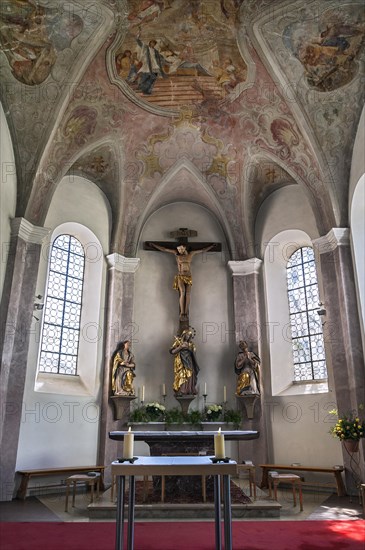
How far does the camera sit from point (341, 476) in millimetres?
10242

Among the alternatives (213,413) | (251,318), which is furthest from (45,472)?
(251,318)

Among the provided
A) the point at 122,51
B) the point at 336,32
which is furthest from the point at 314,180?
the point at 122,51

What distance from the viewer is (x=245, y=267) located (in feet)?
46.9

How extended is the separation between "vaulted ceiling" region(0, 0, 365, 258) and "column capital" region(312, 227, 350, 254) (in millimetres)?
420

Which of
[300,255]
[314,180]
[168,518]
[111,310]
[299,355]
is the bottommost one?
[168,518]

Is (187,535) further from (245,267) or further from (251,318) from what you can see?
(245,267)

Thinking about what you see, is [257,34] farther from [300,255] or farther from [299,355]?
[299,355]

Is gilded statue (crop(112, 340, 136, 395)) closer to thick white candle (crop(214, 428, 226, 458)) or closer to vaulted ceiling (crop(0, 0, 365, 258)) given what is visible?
vaulted ceiling (crop(0, 0, 365, 258))

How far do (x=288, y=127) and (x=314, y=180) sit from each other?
1548 mm

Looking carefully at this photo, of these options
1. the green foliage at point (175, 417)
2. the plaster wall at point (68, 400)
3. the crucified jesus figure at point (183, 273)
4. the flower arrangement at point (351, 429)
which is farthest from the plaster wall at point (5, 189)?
the flower arrangement at point (351, 429)

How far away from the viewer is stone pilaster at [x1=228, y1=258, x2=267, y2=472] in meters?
12.5

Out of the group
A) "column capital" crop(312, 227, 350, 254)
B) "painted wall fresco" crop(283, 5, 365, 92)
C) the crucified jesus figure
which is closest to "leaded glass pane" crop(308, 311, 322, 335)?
"column capital" crop(312, 227, 350, 254)

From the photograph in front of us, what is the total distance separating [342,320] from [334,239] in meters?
2.02

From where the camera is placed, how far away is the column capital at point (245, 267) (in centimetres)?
1422
